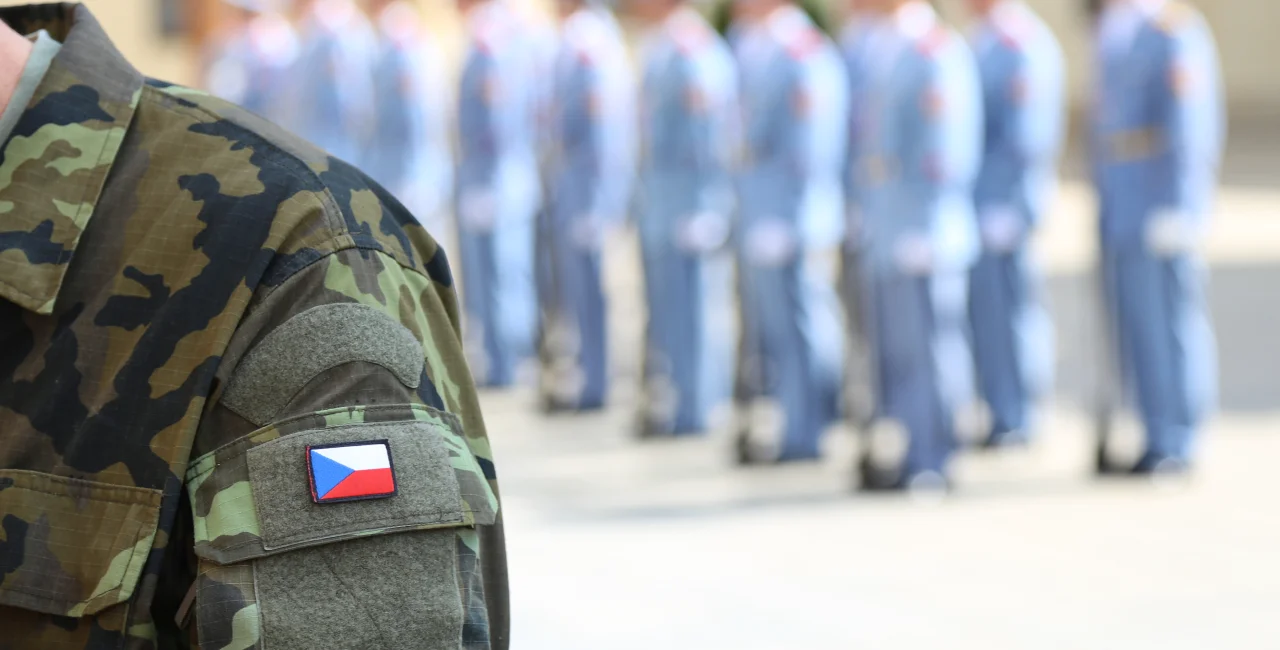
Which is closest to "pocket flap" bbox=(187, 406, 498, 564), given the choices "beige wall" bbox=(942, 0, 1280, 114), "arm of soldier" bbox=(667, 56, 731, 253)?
"arm of soldier" bbox=(667, 56, 731, 253)

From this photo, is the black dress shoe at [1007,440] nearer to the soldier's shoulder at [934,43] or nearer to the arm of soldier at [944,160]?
the arm of soldier at [944,160]

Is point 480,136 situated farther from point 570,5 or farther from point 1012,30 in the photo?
point 1012,30

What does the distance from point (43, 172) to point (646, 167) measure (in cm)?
579

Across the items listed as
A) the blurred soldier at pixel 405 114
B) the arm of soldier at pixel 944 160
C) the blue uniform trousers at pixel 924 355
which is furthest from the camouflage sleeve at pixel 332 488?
the blurred soldier at pixel 405 114

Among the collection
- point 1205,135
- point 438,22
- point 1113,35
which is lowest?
point 1205,135

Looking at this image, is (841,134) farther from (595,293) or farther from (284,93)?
(284,93)

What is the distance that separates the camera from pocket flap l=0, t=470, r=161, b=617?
1201 mm

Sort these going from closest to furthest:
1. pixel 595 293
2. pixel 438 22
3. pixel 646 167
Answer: pixel 646 167, pixel 595 293, pixel 438 22

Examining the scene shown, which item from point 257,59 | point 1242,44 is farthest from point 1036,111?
point 1242,44

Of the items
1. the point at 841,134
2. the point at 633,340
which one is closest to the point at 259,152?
Result: the point at 841,134

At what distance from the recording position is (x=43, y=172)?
1.30m

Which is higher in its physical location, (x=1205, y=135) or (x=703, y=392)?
(x=1205, y=135)

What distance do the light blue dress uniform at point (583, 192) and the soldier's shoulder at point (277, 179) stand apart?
20.6ft

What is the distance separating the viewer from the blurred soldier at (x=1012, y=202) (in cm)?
644
